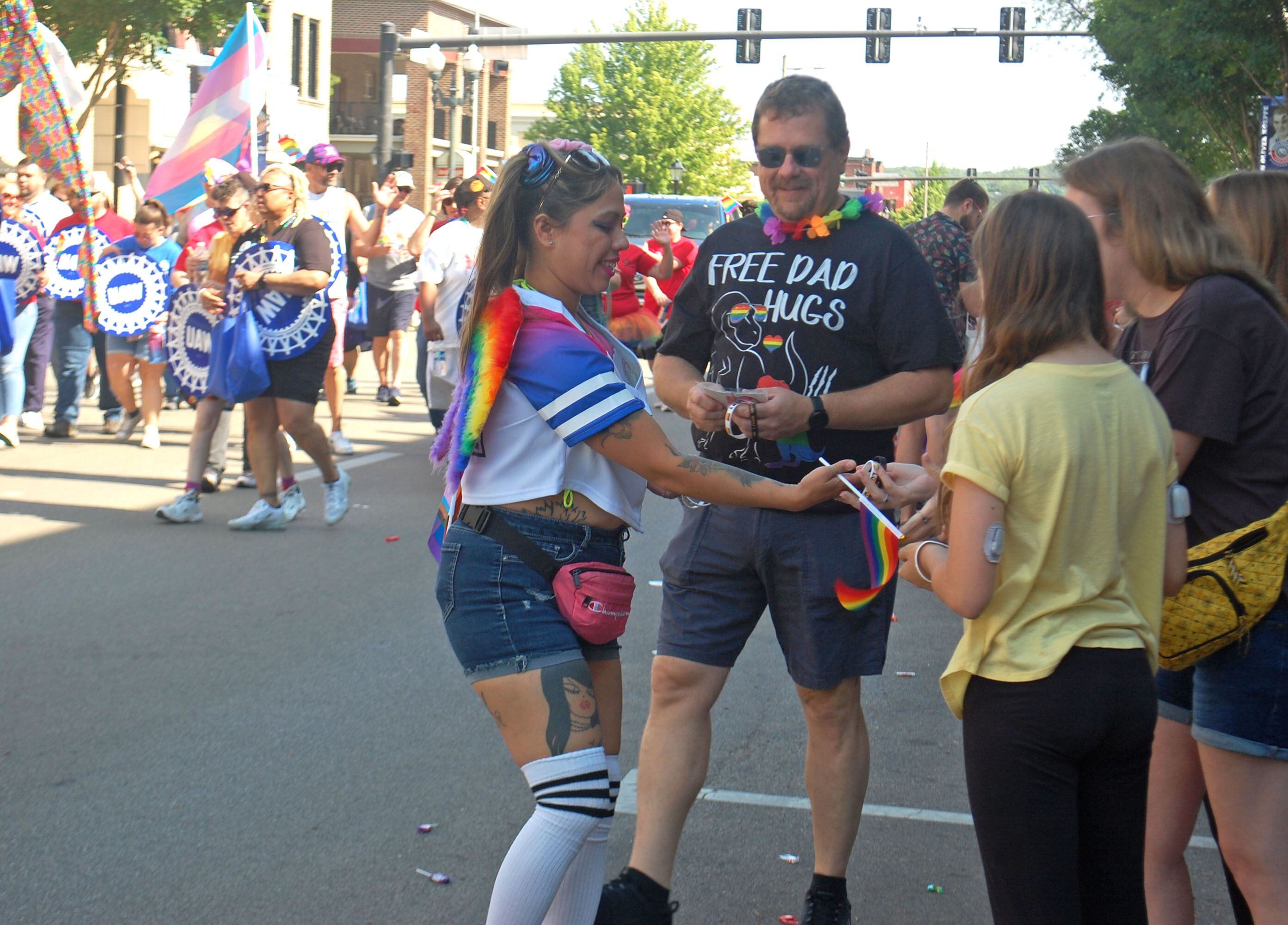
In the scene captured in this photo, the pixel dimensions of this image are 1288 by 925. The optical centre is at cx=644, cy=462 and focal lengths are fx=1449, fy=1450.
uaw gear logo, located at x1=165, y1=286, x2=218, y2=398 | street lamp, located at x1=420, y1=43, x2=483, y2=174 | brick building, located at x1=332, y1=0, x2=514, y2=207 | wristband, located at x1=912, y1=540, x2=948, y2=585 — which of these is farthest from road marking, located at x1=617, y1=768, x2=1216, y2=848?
brick building, located at x1=332, y1=0, x2=514, y2=207

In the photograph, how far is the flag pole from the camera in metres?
11.7

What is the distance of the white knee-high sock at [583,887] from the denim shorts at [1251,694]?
3.92ft

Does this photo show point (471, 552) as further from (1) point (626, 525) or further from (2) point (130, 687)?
(2) point (130, 687)

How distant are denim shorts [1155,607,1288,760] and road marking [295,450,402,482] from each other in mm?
7956

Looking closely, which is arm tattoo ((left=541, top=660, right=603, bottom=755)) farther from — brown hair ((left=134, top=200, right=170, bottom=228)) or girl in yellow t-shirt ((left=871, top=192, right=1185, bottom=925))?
brown hair ((left=134, top=200, right=170, bottom=228))

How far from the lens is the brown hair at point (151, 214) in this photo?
11711 mm

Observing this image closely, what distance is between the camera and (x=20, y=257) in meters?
11.1

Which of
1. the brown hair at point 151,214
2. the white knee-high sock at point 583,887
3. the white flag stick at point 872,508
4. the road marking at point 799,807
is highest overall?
the brown hair at point 151,214

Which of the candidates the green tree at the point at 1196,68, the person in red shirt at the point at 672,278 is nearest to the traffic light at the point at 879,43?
the green tree at the point at 1196,68

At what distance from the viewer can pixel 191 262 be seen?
963 cm

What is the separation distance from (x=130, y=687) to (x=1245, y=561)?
13.5ft

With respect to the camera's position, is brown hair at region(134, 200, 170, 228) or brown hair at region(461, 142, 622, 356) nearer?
brown hair at region(461, 142, 622, 356)

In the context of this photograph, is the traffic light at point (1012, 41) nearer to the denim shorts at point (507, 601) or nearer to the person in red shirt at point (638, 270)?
the person in red shirt at point (638, 270)

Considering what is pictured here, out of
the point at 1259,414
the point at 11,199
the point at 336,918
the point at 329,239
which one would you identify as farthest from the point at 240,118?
the point at 1259,414
